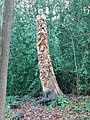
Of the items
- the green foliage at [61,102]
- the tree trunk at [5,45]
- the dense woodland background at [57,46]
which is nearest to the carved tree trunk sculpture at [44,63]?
the green foliage at [61,102]

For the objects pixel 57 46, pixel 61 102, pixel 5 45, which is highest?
Answer: pixel 57 46

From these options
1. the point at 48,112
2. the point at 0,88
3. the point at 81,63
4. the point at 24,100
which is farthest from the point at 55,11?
the point at 0,88

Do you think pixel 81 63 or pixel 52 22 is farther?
pixel 52 22

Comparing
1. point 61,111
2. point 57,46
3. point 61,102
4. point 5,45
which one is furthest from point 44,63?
point 5,45

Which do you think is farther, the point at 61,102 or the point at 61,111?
the point at 61,102

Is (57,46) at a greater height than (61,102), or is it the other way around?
(57,46)

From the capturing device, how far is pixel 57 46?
8508 millimetres

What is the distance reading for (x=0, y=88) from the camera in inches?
88.4

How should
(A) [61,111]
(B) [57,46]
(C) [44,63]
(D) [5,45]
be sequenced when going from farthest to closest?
(B) [57,46] → (C) [44,63] → (A) [61,111] → (D) [5,45]

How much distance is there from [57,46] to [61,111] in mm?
3080

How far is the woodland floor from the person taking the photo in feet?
17.9

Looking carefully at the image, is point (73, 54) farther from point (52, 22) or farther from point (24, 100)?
point (24, 100)

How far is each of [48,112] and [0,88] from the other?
3.90 meters

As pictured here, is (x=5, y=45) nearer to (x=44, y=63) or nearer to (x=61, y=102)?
(x=61, y=102)
